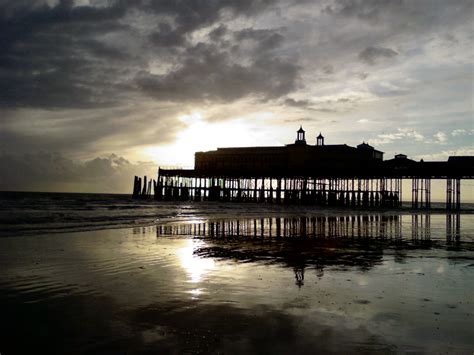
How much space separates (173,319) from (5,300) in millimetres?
2868

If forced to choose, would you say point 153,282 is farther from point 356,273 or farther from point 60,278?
point 356,273

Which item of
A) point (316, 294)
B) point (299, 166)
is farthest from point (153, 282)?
point (299, 166)

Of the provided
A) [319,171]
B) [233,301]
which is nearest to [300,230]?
[233,301]

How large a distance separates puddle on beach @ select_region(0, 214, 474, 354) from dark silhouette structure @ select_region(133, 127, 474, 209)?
51.1 m

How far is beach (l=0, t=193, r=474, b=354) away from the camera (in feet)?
15.2

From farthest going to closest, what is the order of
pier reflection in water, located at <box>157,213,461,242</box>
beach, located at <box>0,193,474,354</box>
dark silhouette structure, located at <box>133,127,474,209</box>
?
dark silhouette structure, located at <box>133,127,474,209</box>
pier reflection in water, located at <box>157,213,461,242</box>
beach, located at <box>0,193,474,354</box>

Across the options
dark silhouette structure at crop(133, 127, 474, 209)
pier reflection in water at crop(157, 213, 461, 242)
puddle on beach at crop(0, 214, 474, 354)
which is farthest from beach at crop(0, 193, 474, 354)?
dark silhouette structure at crop(133, 127, 474, 209)

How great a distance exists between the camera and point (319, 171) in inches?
2571

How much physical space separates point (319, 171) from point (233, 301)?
6040cm

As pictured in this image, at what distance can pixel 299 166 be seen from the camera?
75375 mm

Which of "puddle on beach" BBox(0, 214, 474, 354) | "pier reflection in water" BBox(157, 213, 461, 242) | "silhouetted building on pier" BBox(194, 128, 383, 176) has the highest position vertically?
"silhouetted building on pier" BBox(194, 128, 383, 176)

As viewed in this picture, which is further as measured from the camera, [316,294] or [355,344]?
[316,294]

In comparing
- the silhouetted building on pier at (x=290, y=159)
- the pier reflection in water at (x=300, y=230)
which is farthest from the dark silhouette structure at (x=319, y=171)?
the pier reflection in water at (x=300, y=230)

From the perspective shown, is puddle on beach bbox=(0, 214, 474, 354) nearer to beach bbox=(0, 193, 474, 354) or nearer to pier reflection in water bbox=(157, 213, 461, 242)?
beach bbox=(0, 193, 474, 354)
